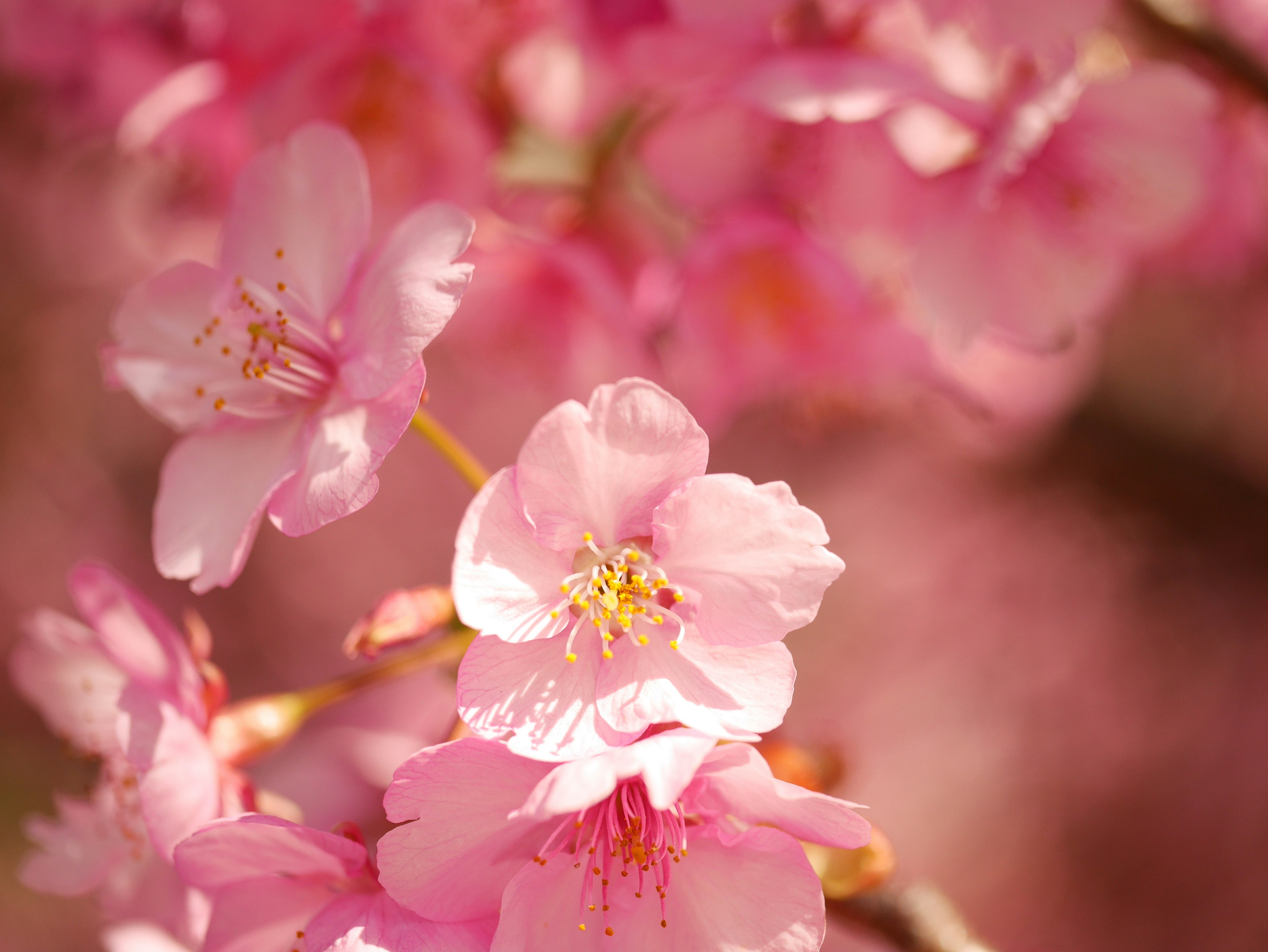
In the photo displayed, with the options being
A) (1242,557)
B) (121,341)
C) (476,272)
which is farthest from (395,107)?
(1242,557)

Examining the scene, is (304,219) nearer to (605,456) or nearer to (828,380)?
(605,456)

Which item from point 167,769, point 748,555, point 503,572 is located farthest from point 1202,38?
point 167,769

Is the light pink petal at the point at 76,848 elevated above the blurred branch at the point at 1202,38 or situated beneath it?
situated beneath

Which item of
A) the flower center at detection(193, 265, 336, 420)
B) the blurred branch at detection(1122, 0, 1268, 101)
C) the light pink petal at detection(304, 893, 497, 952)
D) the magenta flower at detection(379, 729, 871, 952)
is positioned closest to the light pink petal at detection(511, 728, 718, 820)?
the magenta flower at detection(379, 729, 871, 952)

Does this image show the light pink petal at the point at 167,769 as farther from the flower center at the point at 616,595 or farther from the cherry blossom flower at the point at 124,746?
the flower center at the point at 616,595

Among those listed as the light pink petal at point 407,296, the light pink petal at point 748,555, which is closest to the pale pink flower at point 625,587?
the light pink petal at point 748,555

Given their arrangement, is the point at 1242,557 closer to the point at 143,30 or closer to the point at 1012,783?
the point at 1012,783
